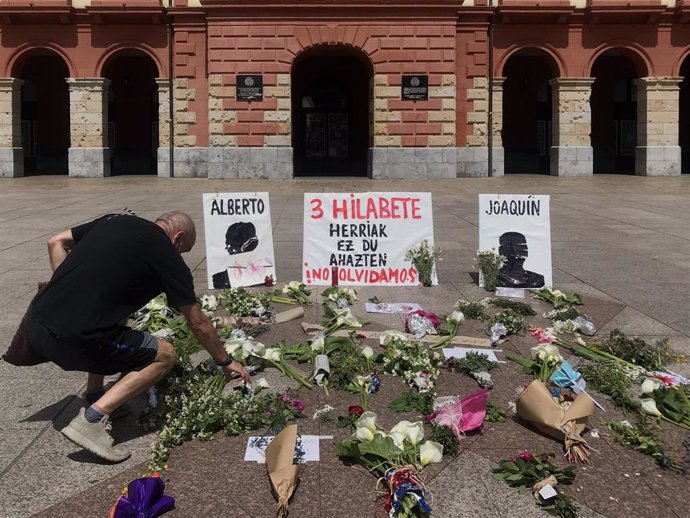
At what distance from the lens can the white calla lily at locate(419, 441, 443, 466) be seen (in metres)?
3.59

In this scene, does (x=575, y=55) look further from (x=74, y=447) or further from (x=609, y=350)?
(x=74, y=447)

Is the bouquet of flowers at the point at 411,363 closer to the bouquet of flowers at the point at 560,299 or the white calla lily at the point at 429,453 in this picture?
the white calla lily at the point at 429,453

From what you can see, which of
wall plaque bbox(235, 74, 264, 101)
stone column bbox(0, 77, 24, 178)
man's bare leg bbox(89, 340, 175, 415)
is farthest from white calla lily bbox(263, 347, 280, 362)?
stone column bbox(0, 77, 24, 178)

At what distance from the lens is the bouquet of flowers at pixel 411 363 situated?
4.83 metres

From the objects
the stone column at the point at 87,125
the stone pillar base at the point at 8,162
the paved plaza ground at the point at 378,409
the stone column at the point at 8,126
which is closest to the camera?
the paved plaza ground at the point at 378,409

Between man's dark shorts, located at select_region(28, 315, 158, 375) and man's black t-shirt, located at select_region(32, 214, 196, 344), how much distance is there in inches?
1.7

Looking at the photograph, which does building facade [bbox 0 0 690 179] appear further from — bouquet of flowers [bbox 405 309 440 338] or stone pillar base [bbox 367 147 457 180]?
bouquet of flowers [bbox 405 309 440 338]

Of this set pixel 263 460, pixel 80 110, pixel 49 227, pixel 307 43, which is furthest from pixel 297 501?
pixel 80 110

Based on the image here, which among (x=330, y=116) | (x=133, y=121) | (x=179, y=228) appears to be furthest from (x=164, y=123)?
(x=179, y=228)

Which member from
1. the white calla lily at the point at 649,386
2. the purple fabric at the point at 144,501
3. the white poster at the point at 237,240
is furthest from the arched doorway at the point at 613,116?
the purple fabric at the point at 144,501

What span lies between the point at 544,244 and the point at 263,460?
535cm

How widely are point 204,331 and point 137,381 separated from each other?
1.54ft

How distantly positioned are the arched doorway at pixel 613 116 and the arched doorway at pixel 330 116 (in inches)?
413

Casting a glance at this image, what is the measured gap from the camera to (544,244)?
8164 mm
